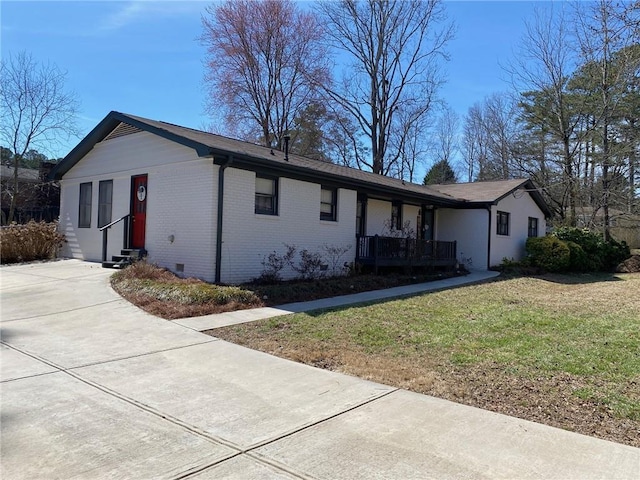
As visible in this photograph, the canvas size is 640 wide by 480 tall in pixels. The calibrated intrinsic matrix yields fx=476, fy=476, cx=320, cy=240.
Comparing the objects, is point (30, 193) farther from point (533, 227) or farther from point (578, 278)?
point (578, 278)

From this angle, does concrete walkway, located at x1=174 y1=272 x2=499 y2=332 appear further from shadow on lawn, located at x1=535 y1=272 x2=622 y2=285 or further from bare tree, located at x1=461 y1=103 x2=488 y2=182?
bare tree, located at x1=461 y1=103 x2=488 y2=182

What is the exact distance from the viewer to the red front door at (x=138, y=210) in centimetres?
1349

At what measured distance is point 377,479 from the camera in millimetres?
3061

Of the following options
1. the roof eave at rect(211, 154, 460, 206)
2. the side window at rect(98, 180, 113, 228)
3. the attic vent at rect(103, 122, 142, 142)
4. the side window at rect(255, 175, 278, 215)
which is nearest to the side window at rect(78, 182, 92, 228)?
the side window at rect(98, 180, 113, 228)

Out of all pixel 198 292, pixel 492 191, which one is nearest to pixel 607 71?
pixel 492 191

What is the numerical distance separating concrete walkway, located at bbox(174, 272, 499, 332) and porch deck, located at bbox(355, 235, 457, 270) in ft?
4.08

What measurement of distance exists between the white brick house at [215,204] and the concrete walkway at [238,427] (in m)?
5.58

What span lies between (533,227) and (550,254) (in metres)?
5.03

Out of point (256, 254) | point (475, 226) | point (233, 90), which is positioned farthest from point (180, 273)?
point (233, 90)

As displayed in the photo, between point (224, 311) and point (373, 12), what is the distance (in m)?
28.7

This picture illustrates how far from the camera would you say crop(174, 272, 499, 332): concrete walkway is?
26.2 feet

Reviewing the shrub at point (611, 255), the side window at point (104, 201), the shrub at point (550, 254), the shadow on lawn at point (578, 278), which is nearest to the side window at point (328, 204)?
the side window at point (104, 201)

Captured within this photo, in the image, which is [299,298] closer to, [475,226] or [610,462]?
[610,462]

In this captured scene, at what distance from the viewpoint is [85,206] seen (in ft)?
52.6
